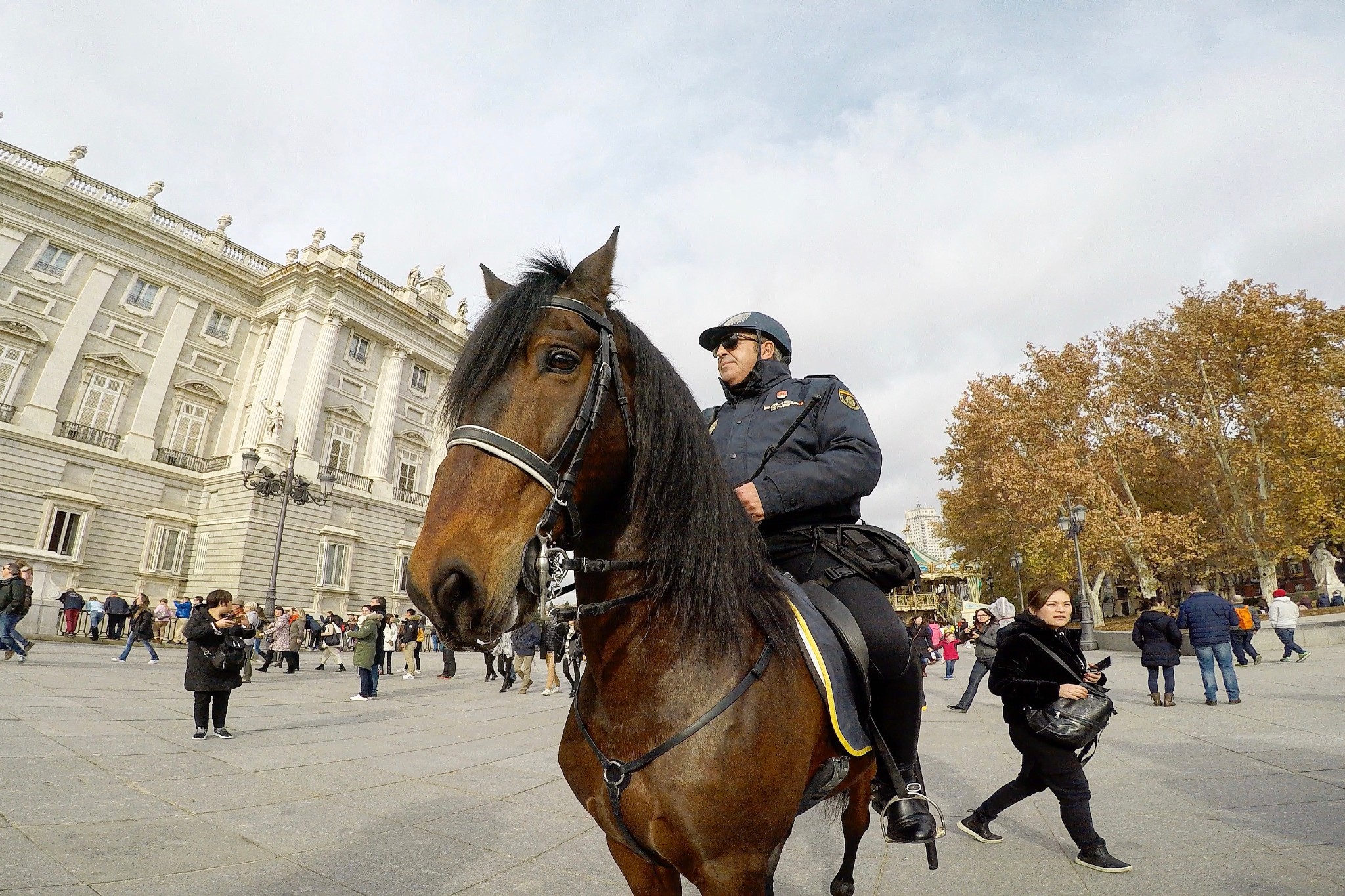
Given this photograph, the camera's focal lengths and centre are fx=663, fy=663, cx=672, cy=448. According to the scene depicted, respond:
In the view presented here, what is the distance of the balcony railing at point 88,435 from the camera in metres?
25.2

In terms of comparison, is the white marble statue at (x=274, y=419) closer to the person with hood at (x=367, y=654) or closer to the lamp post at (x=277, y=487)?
the lamp post at (x=277, y=487)

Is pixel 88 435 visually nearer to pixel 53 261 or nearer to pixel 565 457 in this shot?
pixel 53 261

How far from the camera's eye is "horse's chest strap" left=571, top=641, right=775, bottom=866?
1631 millimetres

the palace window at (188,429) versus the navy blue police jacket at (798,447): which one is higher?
the palace window at (188,429)

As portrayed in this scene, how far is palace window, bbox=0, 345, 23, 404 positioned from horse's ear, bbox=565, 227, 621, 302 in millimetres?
32600

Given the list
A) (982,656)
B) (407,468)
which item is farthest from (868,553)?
(407,468)

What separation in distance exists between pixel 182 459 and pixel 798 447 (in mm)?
33818

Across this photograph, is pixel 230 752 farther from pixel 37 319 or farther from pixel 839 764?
pixel 37 319

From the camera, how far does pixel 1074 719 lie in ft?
12.7

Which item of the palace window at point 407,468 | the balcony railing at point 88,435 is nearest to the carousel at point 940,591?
the palace window at point 407,468

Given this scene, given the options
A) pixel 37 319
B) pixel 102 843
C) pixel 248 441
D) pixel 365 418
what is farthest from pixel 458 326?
pixel 102 843

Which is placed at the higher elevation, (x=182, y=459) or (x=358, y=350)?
(x=358, y=350)

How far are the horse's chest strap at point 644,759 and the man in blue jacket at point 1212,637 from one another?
10.7 metres

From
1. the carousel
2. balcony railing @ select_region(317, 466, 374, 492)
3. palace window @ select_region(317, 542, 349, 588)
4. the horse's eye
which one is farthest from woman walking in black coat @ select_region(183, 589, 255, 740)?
the carousel
